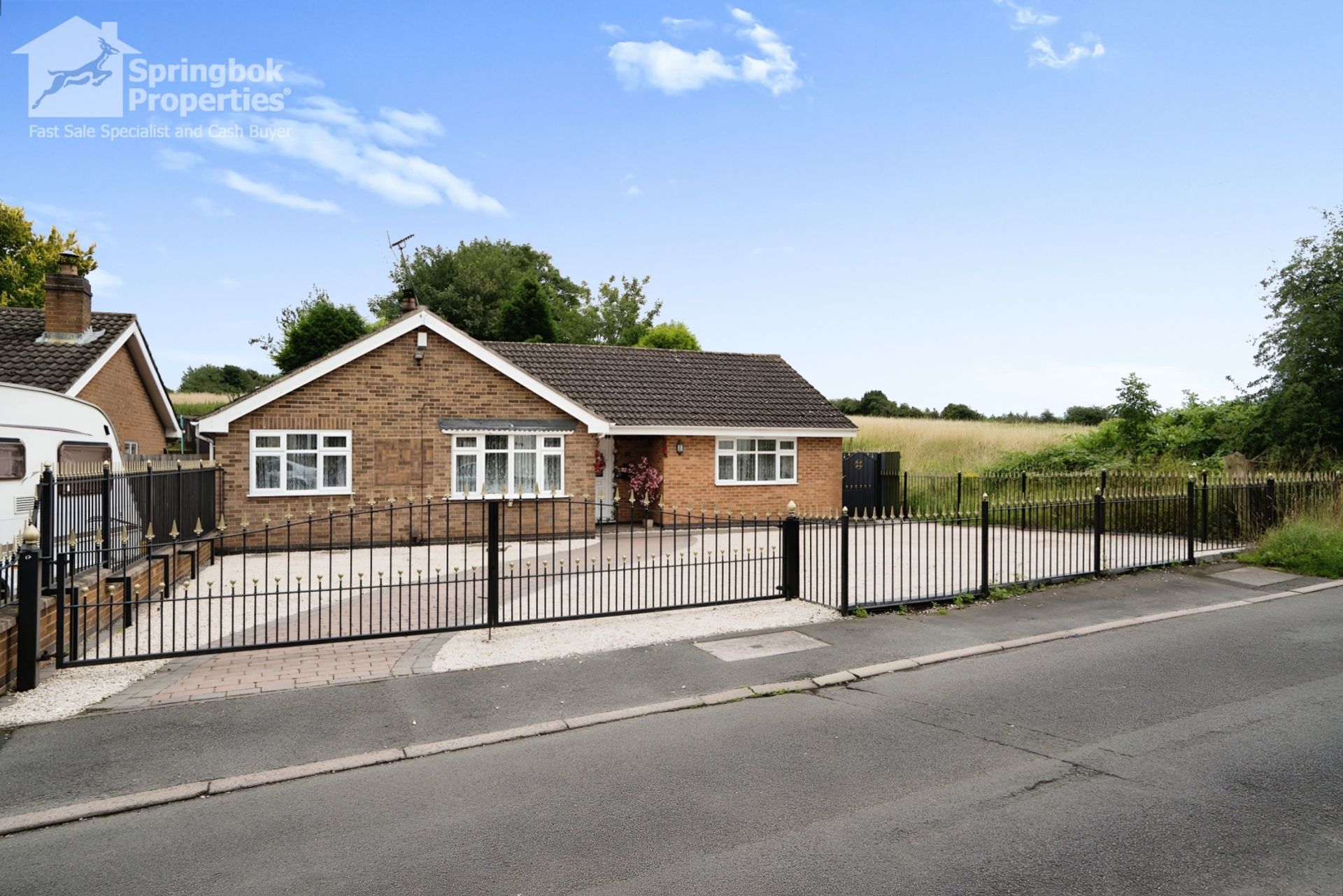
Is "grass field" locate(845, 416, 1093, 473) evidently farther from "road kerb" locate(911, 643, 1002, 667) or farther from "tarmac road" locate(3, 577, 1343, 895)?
"tarmac road" locate(3, 577, 1343, 895)

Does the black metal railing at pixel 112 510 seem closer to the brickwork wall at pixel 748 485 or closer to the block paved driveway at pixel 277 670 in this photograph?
the block paved driveway at pixel 277 670

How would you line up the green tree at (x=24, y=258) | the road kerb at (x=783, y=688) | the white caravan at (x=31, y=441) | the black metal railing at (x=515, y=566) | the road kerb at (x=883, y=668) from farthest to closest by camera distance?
the green tree at (x=24, y=258)
the white caravan at (x=31, y=441)
the black metal railing at (x=515, y=566)
the road kerb at (x=883, y=668)
the road kerb at (x=783, y=688)

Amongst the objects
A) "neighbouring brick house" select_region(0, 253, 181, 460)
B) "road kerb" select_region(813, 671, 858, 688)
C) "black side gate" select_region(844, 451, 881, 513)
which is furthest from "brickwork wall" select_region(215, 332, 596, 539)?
"road kerb" select_region(813, 671, 858, 688)

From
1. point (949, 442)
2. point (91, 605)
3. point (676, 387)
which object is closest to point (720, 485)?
point (676, 387)

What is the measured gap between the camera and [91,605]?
7203 mm

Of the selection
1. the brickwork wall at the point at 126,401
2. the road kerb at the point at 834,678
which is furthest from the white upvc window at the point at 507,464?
the road kerb at the point at 834,678

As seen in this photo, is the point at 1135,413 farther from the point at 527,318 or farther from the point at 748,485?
the point at 527,318

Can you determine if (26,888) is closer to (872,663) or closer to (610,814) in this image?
(610,814)

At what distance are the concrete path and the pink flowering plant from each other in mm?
12480

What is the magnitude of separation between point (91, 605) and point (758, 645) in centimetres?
630

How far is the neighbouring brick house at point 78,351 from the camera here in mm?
17516

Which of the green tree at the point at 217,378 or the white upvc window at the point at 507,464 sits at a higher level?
the green tree at the point at 217,378

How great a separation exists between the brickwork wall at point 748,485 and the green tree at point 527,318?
18.0 m

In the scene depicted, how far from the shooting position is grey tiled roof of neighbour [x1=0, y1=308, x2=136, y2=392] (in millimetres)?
17188
